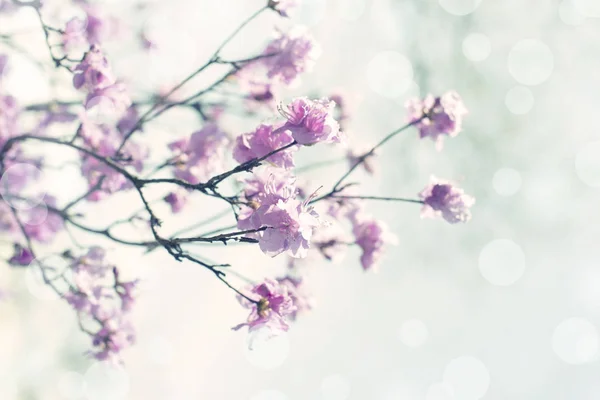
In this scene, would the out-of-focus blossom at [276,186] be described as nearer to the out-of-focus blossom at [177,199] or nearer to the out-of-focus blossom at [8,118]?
the out-of-focus blossom at [177,199]

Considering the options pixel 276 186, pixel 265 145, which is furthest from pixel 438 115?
pixel 276 186

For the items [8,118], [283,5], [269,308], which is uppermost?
[8,118]

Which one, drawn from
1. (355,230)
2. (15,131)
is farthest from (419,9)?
(15,131)

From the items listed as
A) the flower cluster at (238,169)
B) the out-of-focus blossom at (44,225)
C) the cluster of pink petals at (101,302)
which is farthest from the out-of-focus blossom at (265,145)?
the out-of-focus blossom at (44,225)

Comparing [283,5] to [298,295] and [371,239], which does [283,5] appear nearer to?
[371,239]

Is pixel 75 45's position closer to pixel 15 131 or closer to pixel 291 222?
pixel 15 131

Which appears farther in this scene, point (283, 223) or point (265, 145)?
point (265, 145)
